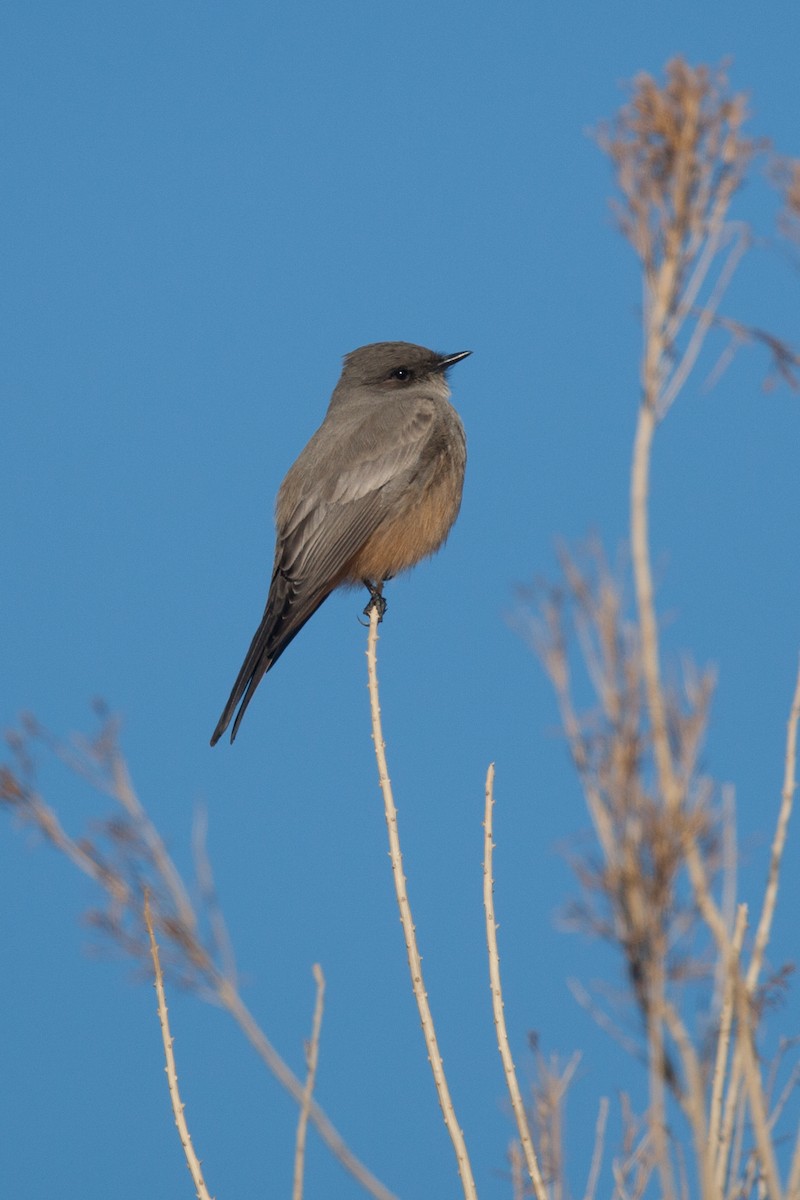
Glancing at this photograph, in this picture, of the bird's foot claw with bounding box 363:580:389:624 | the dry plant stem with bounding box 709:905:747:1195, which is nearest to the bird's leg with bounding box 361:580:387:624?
the bird's foot claw with bounding box 363:580:389:624

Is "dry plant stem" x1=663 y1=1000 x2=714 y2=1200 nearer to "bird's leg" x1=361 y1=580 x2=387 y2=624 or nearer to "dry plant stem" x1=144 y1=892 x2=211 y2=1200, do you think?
"dry plant stem" x1=144 y1=892 x2=211 y2=1200

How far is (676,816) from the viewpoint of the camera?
1940 mm

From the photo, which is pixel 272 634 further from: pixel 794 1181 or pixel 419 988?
pixel 794 1181

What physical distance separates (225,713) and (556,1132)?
2.14m

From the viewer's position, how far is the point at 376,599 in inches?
219

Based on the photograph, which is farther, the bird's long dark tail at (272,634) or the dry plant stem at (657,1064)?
the bird's long dark tail at (272,634)

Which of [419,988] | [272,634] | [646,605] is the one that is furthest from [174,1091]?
[272,634]

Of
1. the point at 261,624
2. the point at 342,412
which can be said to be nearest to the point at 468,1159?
the point at 261,624

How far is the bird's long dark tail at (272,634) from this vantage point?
4797 mm

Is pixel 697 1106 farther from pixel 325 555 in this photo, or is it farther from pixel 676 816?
pixel 325 555

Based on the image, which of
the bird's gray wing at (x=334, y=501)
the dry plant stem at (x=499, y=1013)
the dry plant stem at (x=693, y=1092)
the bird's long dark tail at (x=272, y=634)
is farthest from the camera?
the bird's gray wing at (x=334, y=501)

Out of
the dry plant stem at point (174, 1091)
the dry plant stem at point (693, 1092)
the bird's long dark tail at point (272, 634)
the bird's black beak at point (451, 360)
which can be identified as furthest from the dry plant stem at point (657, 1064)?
the bird's black beak at point (451, 360)

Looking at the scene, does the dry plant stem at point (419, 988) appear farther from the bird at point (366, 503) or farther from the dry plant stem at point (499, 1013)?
the bird at point (366, 503)

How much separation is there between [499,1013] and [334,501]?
3.11m
